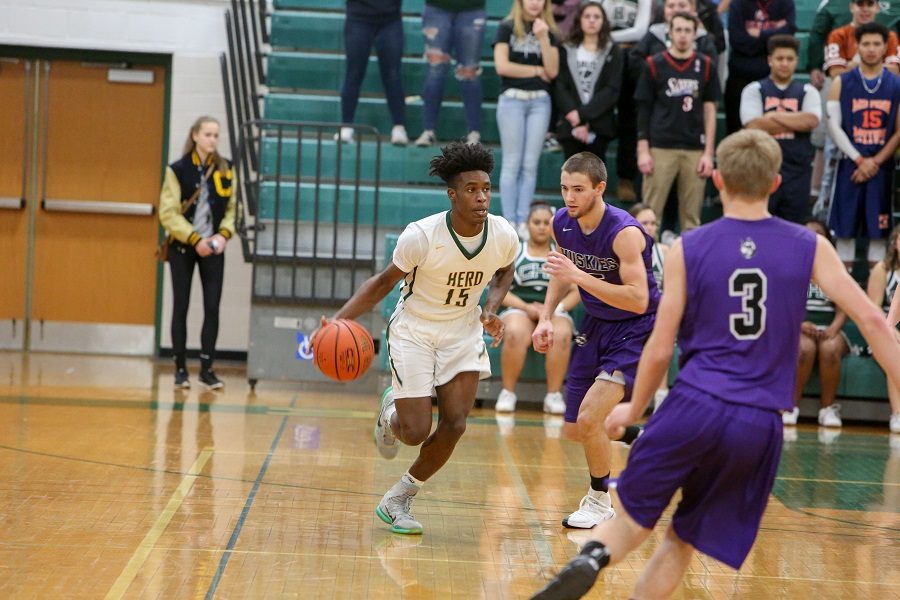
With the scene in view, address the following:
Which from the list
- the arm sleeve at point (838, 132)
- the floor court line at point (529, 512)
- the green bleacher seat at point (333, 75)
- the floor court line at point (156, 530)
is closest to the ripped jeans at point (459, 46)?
the green bleacher seat at point (333, 75)

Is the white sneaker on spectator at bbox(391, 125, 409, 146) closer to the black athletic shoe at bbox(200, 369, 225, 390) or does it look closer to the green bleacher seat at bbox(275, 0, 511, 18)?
the green bleacher seat at bbox(275, 0, 511, 18)

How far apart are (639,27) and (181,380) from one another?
5048 millimetres

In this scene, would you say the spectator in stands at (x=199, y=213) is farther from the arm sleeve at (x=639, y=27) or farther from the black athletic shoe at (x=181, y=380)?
the arm sleeve at (x=639, y=27)

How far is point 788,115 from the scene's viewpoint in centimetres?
941

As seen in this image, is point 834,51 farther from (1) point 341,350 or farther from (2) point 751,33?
(1) point 341,350

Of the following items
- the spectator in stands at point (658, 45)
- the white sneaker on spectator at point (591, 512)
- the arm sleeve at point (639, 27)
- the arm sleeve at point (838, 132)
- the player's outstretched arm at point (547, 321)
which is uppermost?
the arm sleeve at point (639, 27)

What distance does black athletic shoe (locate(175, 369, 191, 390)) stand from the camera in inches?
369

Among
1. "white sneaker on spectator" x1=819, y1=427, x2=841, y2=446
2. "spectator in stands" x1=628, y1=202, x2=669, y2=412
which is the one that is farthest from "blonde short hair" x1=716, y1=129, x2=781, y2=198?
"white sneaker on spectator" x1=819, y1=427, x2=841, y2=446

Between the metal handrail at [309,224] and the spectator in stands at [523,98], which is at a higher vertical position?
the spectator in stands at [523,98]

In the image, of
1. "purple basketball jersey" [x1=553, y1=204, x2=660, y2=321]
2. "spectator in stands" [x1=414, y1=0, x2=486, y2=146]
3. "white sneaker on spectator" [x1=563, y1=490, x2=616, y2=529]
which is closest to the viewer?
"purple basketball jersey" [x1=553, y1=204, x2=660, y2=321]

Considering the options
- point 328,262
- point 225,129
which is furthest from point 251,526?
point 225,129

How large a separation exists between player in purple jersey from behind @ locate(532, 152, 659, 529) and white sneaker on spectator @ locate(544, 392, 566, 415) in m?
3.65

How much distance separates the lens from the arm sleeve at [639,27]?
1021 centimetres

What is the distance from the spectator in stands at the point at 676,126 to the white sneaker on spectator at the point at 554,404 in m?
1.75
